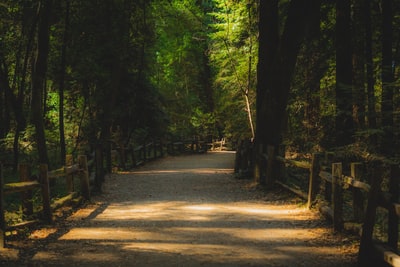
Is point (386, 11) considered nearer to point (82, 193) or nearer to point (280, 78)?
point (280, 78)

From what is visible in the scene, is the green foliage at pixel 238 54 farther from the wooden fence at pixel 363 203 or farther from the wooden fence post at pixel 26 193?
the wooden fence post at pixel 26 193

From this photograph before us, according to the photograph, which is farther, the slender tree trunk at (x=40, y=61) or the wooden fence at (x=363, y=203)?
the slender tree trunk at (x=40, y=61)

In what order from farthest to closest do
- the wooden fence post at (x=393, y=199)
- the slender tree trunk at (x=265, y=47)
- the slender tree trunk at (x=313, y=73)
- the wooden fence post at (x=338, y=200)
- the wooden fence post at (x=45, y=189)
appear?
the slender tree trunk at (x=313, y=73), the slender tree trunk at (x=265, y=47), the wooden fence post at (x=45, y=189), the wooden fence post at (x=338, y=200), the wooden fence post at (x=393, y=199)

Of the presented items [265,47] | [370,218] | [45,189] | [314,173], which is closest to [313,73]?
[265,47]

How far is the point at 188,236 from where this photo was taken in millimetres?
7930

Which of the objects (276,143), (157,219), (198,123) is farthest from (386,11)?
(198,123)

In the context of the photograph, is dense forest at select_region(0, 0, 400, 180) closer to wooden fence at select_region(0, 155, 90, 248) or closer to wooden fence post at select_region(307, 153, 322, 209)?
wooden fence post at select_region(307, 153, 322, 209)

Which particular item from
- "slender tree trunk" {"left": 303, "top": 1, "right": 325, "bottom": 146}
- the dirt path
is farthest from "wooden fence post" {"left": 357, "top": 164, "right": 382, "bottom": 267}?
"slender tree trunk" {"left": 303, "top": 1, "right": 325, "bottom": 146}

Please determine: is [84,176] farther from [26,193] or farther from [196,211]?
[26,193]

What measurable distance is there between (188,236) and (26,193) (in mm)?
2942

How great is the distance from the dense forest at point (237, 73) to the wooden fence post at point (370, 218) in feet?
14.7

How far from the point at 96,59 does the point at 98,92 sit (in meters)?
2.83

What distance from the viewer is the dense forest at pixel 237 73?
45.0 ft

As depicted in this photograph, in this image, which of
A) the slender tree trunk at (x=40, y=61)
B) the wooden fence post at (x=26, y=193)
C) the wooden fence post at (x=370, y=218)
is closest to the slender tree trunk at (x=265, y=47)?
the slender tree trunk at (x=40, y=61)
